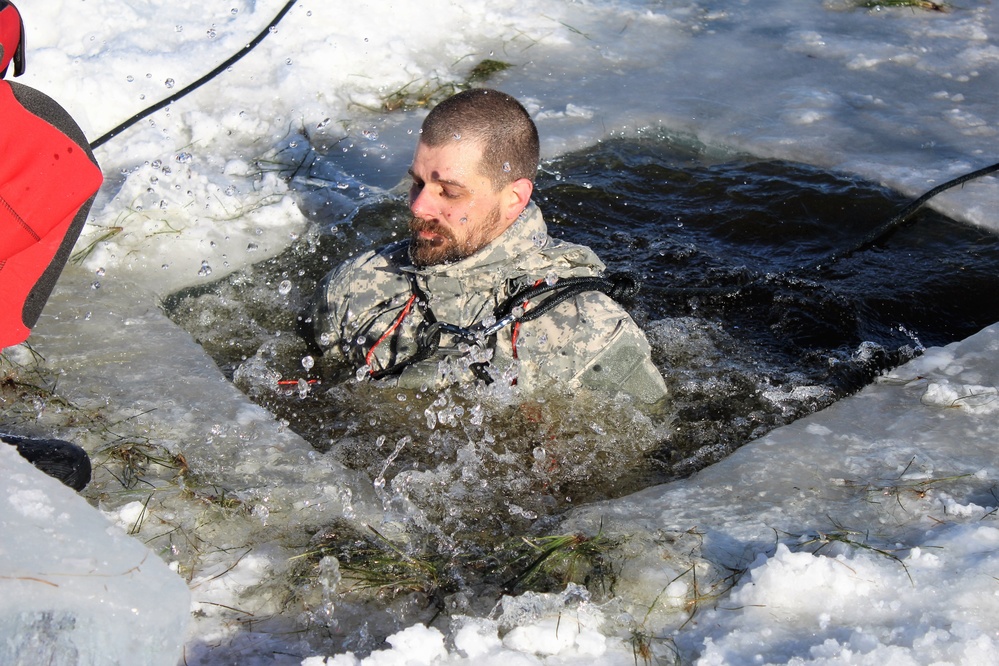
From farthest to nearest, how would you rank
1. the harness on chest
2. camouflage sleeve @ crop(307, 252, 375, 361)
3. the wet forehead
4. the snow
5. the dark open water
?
camouflage sleeve @ crop(307, 252, 375, 361) < the harness on chest < the wet forehead < the dark open water < the snow

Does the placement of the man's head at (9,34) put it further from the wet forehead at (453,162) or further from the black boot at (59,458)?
the wet forehead at (453,162)

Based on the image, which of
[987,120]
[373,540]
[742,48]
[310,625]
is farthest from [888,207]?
[310,625]

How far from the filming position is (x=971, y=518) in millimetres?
2852

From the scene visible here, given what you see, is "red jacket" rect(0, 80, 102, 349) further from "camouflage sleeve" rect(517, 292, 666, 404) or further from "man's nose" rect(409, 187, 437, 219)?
"camouflage sleeve" rect(517, 292, 666, 404)

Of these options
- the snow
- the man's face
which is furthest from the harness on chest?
the snow

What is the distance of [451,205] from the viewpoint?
3.79 m

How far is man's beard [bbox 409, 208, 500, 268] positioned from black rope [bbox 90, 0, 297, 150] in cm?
204

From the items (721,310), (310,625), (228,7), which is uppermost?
(228,7)

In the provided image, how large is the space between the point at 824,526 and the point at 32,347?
302 centimetres

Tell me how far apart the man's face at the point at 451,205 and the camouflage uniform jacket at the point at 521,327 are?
81 millimetres

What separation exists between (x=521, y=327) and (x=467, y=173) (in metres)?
0.64

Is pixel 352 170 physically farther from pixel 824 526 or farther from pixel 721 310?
pixel 824 526

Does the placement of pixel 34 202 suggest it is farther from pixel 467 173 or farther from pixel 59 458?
pixel 467 173

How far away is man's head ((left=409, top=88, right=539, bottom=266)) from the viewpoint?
12.3 ft
